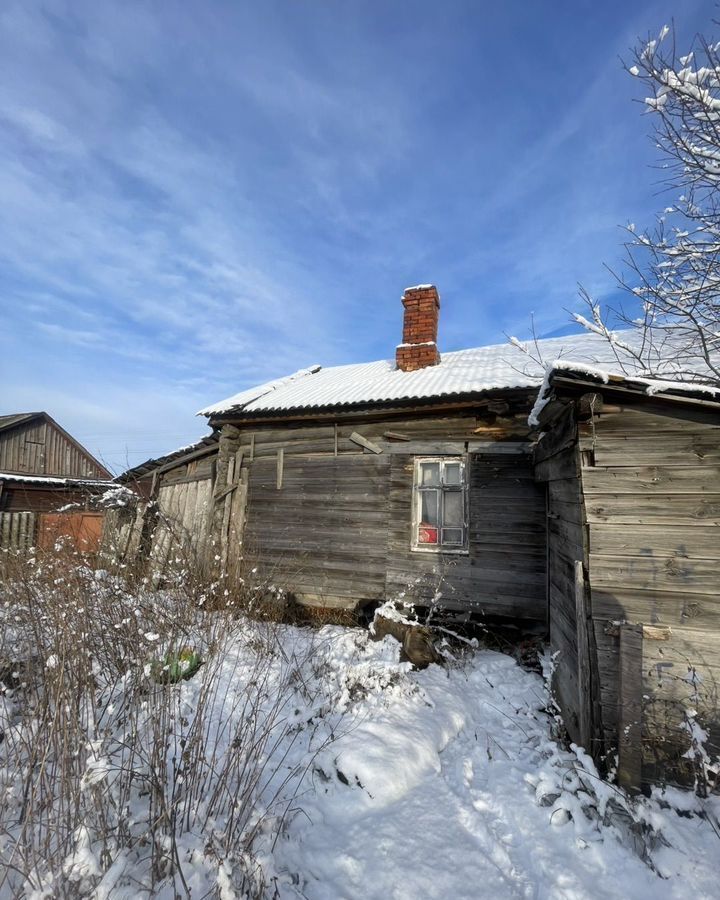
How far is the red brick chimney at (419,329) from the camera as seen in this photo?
9117 millimetres

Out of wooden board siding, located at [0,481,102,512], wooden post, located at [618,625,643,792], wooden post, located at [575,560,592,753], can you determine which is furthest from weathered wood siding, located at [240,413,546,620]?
wooden board siding, located at [0,481,102,512]

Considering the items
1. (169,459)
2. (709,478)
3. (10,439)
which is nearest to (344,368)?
(169,459)

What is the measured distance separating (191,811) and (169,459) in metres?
9.59

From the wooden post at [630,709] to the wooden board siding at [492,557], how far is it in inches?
117

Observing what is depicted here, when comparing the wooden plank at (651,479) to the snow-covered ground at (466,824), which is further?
the wooden plank at (651,479)

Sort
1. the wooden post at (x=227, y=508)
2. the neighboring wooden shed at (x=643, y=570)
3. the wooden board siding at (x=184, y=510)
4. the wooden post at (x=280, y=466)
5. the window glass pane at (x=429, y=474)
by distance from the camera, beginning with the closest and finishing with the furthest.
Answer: the neighboring wooden shed at (x=643, y=570)
the window glass pane at (x=429, y=474)
the wooden post at (x=280, y=466)
the wooden post at (x=227, y=508)
the wooden board siding at (x=184, y=510)

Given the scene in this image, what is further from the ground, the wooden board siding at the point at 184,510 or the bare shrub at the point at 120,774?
the wooden board siding at the point at 184,510

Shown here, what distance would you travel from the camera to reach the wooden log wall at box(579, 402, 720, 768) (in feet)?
10.4

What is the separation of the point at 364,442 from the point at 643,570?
4.66 m

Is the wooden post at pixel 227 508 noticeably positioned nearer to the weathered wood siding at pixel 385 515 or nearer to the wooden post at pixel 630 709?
the weathered wood siding at pixel 385 515

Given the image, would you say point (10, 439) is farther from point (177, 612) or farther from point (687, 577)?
point (687, 577)

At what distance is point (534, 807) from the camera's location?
9.98 ft

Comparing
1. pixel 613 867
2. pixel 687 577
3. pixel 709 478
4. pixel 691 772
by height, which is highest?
pixel 709 478

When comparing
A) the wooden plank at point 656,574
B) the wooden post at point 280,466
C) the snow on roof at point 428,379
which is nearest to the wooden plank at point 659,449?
the wooden plank at point 656,574
